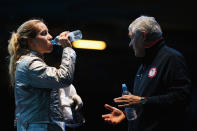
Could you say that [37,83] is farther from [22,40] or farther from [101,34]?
[101,34]

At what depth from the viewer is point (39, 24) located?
2.26m

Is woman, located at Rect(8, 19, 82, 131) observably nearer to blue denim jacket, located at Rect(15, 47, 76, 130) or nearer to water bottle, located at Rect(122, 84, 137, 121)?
blue denim jacket, located at Rect(15, 47, 76, 130)

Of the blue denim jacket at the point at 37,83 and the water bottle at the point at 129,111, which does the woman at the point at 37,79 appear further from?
the water bottle at the point at 129,111

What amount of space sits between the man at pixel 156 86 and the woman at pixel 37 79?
39 centimetres

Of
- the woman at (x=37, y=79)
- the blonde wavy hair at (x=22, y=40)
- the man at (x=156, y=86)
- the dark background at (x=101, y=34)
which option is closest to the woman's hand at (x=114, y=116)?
the man at (x=156, y=86)

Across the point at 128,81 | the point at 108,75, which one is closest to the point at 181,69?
the point at 128,81

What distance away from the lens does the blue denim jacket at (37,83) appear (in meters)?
2.03

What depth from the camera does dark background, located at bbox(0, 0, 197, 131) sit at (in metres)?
4.60

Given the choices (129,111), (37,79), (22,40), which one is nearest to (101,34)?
(22,40)

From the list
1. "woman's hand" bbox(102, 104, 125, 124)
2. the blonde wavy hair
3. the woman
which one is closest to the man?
"woman's hand" bbox(102, 104, 125, 124)

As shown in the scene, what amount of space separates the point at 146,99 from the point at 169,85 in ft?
0.54

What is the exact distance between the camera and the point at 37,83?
6.70 feet

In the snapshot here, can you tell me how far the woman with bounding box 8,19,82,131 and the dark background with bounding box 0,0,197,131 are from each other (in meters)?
1.91

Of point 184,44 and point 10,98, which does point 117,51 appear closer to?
point 184,44
